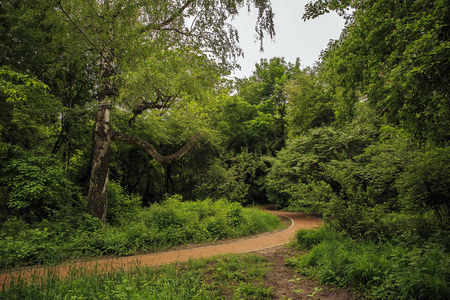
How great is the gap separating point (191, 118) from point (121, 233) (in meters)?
8.83

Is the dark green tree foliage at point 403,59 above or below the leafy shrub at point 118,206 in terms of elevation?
above

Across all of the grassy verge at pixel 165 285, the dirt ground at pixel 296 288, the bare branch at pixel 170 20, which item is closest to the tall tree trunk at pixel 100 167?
the bare branch at pixel 170 20

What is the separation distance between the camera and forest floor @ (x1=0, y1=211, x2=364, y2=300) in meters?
4.14

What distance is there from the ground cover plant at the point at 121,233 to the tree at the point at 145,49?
4.64ft

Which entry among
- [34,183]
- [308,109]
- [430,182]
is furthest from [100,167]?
[308,109]

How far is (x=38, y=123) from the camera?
9195 mm

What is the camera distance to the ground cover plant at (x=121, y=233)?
238 inches

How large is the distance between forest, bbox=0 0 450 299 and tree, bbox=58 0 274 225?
0.05m

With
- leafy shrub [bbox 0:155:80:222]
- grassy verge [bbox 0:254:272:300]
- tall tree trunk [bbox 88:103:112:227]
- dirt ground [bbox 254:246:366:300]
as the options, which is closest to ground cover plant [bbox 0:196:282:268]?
tall tree trunk [bbox 88:103:112:227]

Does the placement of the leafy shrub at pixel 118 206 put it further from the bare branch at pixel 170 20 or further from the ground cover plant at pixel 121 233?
the bare branch at pixel 170 20

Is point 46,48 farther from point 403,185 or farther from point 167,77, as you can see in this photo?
point 403,185

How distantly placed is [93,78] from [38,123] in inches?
179

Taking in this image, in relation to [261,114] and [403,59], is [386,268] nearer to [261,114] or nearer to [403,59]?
[403,59]

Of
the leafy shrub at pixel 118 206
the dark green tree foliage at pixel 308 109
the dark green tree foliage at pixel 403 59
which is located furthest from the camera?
the dark green tree foliage at pixel 308 109
